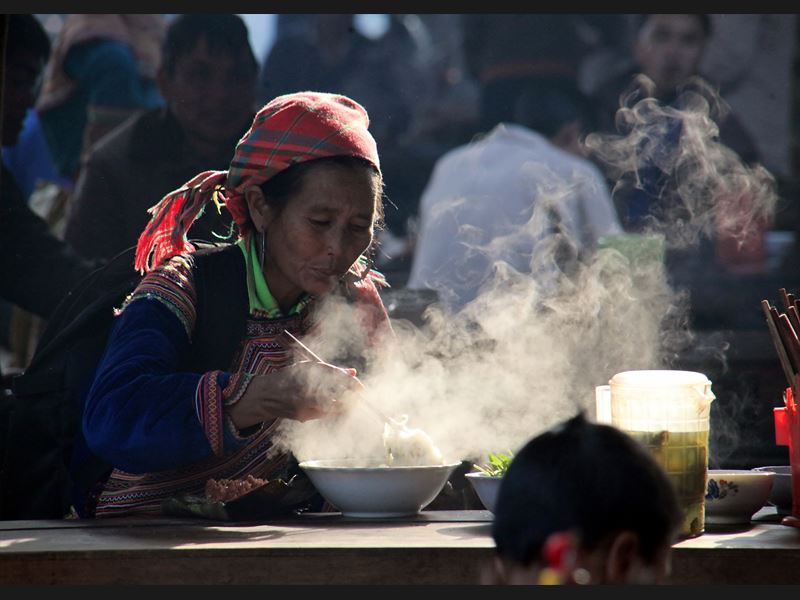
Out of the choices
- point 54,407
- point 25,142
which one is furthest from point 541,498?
point 25,142

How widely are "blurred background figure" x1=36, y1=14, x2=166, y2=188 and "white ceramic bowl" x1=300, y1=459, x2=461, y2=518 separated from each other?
3.38 metres

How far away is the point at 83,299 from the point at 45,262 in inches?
72.4

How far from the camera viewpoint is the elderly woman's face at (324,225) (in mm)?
2949

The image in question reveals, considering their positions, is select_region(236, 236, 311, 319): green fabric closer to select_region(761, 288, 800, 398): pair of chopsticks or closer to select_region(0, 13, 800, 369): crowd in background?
select_region(761, 288, 800, 398): pair of chopsticks

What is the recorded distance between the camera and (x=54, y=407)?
3.34 metres

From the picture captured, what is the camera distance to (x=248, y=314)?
307cm

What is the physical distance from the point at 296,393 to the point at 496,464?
1.85 feet

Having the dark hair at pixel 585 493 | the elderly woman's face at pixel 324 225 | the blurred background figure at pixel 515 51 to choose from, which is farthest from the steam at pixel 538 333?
the dark hair at pixel 585 493

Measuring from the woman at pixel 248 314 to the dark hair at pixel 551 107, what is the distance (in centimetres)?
317

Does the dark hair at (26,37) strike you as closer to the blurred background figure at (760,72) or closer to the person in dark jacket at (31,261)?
the person in dark jacket at (31,261)

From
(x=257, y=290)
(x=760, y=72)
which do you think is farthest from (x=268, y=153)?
(x=760, y=72)

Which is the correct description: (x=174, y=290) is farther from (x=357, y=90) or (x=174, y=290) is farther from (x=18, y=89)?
(x=357, y=90)

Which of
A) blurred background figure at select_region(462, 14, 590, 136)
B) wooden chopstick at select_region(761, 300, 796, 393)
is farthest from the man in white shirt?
wooden chopstick at select_region(761, 300, 796, 393)

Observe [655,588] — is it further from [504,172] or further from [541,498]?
[504,172]
